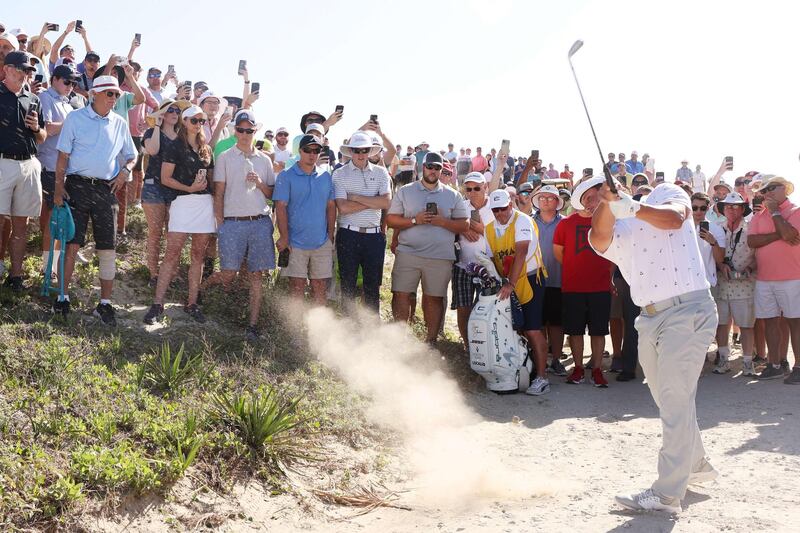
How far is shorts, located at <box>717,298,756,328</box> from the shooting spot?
1005cm

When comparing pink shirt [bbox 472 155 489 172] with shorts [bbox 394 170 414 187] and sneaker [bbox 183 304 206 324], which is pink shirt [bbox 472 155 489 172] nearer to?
shorts [bbox 394 170 414 187]

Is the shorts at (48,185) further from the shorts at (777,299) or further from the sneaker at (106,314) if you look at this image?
the shorts at (777,299)

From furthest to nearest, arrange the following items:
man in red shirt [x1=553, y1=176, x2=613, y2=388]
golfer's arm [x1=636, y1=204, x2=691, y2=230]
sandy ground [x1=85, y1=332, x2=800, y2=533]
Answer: man in red shirt [x1=553, y1=176, x2=613, y2=388], sandy ground [x1=85, y1=332, x2=800, y2=533], golfer's arm [x1=636, y1=204, x2=691, y2=230]

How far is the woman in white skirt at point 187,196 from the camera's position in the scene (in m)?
8.14

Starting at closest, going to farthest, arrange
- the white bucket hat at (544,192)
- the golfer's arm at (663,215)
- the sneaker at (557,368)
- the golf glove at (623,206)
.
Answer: the golf glove at (623,206)
the golfer's arm at (663,215)
the sneaker at (557,368)
the white bucket hat at (544,192)

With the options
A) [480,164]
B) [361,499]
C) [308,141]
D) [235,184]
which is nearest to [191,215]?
[235,184]

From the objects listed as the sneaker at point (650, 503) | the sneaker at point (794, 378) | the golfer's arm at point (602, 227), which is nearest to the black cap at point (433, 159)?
the golfer's arm at point (602, 227)

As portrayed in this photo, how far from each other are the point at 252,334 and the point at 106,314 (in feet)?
4.85

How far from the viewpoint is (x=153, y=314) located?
8.02 metres

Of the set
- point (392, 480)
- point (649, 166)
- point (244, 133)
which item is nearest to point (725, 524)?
point (392, 480)

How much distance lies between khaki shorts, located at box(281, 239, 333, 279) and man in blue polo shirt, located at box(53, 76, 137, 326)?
186 centimetres

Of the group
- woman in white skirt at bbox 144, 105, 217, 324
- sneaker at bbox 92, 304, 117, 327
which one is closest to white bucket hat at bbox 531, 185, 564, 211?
woman in white skirt at bbox 144, 105, 217, 324

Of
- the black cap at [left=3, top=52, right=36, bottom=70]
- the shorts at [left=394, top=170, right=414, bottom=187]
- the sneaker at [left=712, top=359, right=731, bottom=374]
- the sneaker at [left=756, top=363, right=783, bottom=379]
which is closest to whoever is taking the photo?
the black cap at [left=3, top=52, right=36, bottom=70]

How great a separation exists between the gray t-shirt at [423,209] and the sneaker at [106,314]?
327cm
